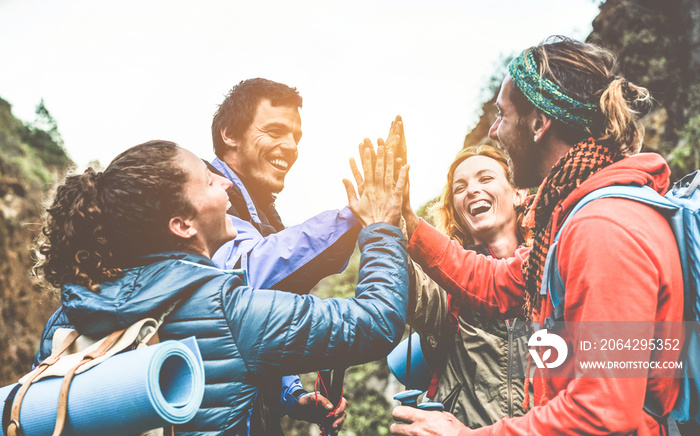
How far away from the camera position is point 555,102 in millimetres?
2018

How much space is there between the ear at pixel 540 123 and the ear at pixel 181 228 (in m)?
1.67

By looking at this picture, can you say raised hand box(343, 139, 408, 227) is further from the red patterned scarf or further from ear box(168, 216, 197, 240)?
ear box(168, 216, 197, 240)

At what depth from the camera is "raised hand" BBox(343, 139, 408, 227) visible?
7.32 feet

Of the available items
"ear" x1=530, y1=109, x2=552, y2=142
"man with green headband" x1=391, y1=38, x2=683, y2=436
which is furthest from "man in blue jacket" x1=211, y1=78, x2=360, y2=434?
"ear" x1=530, y1=109, x2=552, y2=142

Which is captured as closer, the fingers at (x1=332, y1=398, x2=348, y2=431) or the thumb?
the thumb

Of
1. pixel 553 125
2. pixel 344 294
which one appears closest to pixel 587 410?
pixel 553 125

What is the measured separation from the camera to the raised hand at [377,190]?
7.32 ft

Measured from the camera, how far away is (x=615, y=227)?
152 centimetres

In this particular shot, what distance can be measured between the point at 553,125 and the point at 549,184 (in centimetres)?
30

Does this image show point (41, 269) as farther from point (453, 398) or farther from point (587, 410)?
point (453, 398)

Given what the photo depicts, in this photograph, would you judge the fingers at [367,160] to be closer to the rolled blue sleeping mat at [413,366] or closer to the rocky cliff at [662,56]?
the rolled blue sleeping mat at [413,366]

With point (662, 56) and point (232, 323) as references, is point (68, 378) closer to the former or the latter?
point (232, 323)

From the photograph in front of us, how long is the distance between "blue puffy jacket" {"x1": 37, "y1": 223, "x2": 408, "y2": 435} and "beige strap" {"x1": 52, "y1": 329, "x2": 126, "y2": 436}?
0.06 metres

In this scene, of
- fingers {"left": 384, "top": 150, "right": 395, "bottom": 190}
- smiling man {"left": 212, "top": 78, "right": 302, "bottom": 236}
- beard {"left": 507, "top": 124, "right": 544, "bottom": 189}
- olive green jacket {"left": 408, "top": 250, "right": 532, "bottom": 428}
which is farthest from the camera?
smiling man {"left": 212, "top": 78, "right": 302, "bottom": 236}
